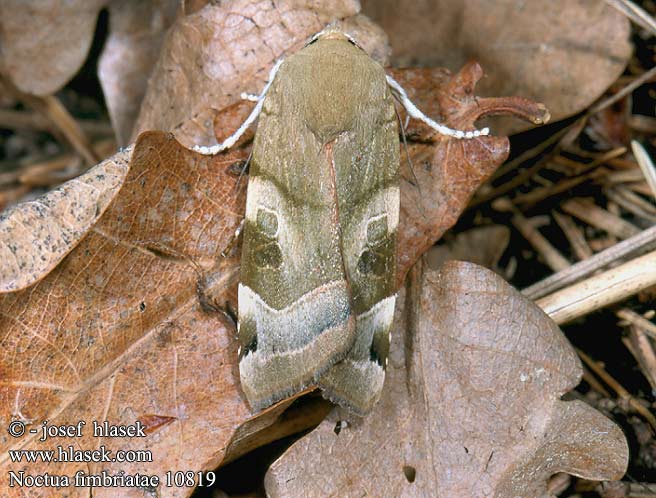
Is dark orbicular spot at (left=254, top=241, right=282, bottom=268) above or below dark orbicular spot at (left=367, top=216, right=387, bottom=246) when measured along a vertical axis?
above

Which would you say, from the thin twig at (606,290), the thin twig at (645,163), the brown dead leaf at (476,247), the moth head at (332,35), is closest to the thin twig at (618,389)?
the thin twig at (606,290)

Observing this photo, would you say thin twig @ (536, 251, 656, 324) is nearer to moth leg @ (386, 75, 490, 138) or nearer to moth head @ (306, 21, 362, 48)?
moth leg @ (386, 75, 490, 138)

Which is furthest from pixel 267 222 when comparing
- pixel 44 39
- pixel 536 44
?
pixel 44 39

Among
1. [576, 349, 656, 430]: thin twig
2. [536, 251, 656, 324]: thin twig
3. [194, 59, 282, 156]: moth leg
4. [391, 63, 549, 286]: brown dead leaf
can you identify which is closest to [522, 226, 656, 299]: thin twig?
[536, 251, 656, 324]: thin twig

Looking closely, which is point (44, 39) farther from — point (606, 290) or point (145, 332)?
point (606, 290)

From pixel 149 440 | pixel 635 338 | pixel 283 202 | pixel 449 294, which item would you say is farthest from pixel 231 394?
pixel 635 338
